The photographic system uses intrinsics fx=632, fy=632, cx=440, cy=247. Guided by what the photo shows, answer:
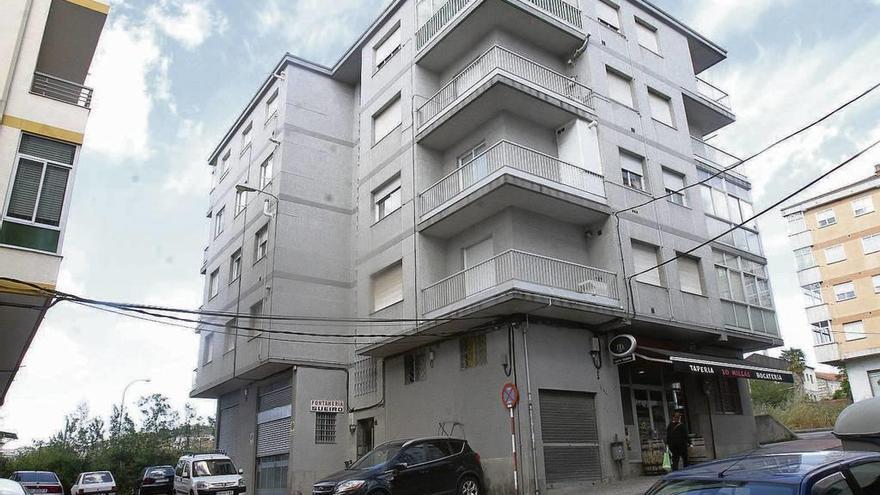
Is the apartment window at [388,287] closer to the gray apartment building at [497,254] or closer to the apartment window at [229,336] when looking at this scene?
the gray apartment building at [497,254]

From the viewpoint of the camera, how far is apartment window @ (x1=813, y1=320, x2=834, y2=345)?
38.9 meters

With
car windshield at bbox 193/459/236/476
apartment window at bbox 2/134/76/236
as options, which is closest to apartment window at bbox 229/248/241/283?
car windshield at bbox 193/459/236/476

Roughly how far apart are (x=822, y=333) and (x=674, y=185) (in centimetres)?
2518

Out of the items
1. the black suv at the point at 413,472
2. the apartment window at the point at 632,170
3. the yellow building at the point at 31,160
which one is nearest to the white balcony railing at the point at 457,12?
the apartment window at the point at 632,170

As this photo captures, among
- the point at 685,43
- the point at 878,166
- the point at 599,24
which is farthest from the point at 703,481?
the point at 878,166

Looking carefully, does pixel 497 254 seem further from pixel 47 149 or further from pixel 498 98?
pixel 47 149

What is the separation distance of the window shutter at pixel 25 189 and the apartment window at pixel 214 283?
1559 centimetres

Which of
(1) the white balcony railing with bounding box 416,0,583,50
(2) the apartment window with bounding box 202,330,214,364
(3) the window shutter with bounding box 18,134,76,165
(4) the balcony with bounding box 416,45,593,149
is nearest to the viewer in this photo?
(3) the window shutter with bounding box 18,134,76,165

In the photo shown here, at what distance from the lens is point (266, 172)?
83.3 feet

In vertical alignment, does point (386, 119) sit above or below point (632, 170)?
above

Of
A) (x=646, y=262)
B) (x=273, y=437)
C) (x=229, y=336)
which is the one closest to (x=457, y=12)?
(x=646, y=262)

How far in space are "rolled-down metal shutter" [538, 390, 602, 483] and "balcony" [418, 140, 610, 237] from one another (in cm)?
500

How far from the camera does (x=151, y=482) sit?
Answer: 77.8ft

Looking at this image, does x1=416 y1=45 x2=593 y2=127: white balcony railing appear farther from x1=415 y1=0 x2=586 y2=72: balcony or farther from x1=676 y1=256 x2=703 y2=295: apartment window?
x1=676 y1=256 x2=703 y2=295: apartment window
